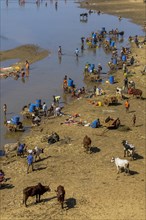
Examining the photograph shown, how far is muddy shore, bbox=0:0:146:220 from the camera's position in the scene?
61.8ft

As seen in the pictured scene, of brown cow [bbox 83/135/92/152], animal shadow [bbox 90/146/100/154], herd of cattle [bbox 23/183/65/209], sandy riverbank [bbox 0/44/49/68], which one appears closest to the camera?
herd of cattle [bbox 23/183/65/209]

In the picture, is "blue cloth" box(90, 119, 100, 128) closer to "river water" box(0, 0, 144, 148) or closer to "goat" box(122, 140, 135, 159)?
"goat" box(122, 140, 135, 159)

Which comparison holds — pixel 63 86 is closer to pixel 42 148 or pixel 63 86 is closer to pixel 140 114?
pixel 140 114

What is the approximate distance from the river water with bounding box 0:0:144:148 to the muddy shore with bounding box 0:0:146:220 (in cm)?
486

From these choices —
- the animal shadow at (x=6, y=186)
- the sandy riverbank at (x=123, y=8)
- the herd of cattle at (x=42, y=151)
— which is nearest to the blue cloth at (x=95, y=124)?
the herd of cattle at (x=42, y=151)

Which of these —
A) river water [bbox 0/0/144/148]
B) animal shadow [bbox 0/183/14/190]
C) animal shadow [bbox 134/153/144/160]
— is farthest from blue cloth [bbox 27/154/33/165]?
river water [bbox 0/0/144/148]

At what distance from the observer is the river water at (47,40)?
1550 inches

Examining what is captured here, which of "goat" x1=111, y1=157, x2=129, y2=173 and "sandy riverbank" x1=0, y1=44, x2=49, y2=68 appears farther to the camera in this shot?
"sandy riverbank" x1=0, y1=44, x2=49, y2=68

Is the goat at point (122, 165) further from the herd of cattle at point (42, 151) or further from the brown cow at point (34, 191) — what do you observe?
the brown cow at point (34, 191)

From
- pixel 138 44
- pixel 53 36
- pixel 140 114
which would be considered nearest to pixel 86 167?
pixel 140 114

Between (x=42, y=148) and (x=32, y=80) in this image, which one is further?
Result: (x=32, y=80)

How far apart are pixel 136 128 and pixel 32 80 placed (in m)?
18.3

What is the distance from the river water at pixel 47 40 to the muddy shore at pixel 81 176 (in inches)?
191

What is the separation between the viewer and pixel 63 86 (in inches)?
1586
